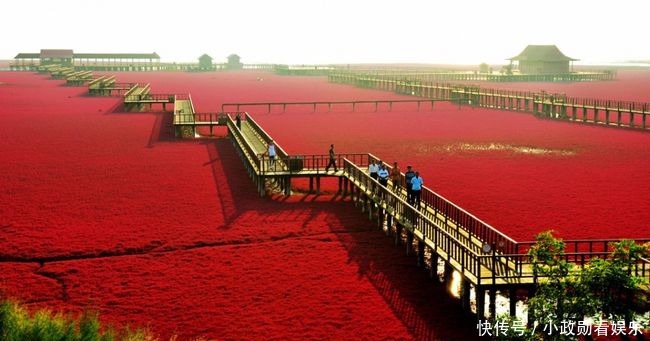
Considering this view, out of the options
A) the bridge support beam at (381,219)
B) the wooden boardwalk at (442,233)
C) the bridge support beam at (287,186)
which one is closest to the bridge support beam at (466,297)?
the wooden boardwalk at (442,233)

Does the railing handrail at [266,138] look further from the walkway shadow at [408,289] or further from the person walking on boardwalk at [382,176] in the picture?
the walkway shadow at [408,289]

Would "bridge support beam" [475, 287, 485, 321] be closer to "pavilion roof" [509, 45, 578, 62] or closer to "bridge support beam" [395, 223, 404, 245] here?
"bridge support beam" [395, 223, 404, 245]

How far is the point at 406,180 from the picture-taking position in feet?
79.2

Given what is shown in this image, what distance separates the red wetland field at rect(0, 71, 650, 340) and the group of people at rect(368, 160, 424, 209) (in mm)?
1528

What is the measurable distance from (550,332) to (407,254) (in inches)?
321

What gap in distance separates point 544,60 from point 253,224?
112849 millimetres

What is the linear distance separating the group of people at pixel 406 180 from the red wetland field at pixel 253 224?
153 cm

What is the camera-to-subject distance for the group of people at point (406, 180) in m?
23.4

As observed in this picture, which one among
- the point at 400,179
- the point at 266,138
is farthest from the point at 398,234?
the point at 266,138

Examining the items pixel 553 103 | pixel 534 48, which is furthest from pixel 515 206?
pixel 534 48

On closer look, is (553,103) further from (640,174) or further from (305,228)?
(305,228)

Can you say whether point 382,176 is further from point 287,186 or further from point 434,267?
point 434,267

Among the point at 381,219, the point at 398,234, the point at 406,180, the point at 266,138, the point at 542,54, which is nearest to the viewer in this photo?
the point at 398,234

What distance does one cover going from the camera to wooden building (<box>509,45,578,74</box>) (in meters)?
129
